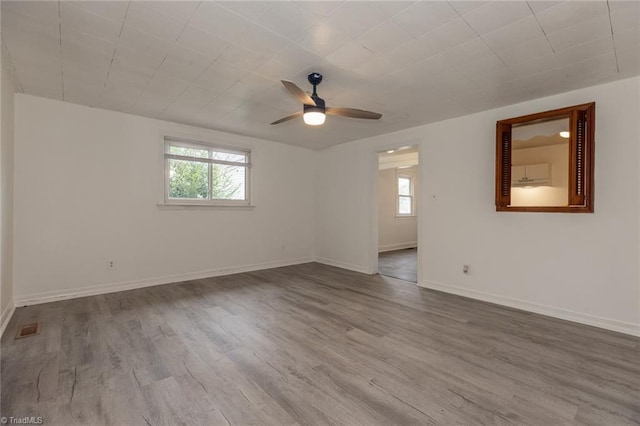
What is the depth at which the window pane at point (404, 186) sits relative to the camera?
8642 mm

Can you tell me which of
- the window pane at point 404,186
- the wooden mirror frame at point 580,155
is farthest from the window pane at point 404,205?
the wooden mirror frame at point 580,155

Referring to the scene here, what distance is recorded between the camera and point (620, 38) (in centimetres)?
223

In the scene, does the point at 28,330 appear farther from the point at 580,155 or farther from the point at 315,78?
the point at 580,155

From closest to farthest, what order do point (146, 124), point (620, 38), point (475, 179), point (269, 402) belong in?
point (269, 402) < point (620, 38) < point (475, 179) < point (146, 124)

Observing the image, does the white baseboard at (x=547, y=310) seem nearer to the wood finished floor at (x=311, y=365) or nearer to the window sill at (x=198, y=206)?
the wood finished floor at (x=311, y=365)

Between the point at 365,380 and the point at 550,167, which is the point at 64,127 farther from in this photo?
the point at 550,167

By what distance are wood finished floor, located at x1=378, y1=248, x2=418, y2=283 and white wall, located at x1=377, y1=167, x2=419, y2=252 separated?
32 cm

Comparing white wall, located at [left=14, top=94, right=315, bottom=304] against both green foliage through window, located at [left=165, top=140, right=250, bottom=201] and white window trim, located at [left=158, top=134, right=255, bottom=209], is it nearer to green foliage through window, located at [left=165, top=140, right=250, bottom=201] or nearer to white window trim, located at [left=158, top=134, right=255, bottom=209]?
white window trim, located at [left=158, top=134, right=255, bottom=209]

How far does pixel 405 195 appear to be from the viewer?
8.80 m

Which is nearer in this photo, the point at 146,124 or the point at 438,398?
the point at 438,398

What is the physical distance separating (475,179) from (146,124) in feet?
15.8

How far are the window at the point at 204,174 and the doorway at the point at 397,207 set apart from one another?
332 cm

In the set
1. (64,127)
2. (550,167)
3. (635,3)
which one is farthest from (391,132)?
(64,127)

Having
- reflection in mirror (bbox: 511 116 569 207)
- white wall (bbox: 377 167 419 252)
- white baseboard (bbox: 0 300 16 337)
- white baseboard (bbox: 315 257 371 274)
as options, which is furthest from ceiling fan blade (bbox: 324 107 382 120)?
white wall (bbox: 377 167 419 252)
